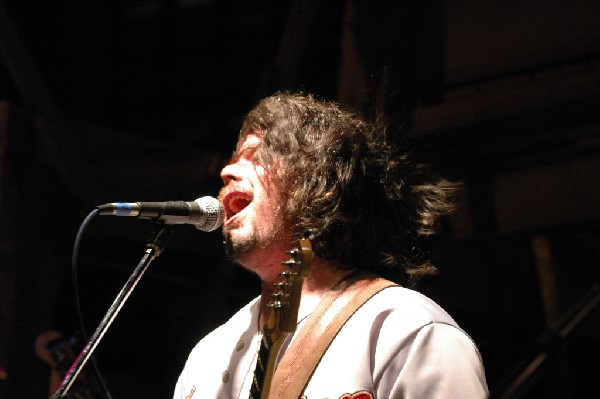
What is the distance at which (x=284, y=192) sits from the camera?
8.49ft

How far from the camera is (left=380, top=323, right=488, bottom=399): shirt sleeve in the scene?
78.0 inches

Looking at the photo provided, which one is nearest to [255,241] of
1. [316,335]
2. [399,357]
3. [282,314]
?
[316,335]

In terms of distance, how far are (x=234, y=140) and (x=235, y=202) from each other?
183cm

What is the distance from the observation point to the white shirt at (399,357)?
2.00 m

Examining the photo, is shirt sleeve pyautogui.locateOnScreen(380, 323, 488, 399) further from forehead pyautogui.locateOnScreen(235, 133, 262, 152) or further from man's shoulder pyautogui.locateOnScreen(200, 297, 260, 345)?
forehead pyautogui.locateOnScreen(235, 133, 262, 152)

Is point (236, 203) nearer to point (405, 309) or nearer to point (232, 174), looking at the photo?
point (232, 174)

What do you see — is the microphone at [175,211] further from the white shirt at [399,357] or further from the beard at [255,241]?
the white shirt at [399,357]

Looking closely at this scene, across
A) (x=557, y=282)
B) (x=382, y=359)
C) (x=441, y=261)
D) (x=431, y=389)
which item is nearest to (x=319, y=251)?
(x=382, y=359)

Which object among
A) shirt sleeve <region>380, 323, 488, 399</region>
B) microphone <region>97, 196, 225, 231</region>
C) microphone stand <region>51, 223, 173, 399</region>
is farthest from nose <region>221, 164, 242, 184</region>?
shirt sleeve <region>380, 323, 488, 399</region>

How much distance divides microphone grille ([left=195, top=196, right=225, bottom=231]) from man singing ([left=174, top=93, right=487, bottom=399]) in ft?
0.47

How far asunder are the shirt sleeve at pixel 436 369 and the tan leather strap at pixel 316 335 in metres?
0.22

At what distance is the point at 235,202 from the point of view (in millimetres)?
2549

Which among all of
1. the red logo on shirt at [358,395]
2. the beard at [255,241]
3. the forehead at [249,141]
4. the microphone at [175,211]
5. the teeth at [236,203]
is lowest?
the red logo on shirt at [358,395]

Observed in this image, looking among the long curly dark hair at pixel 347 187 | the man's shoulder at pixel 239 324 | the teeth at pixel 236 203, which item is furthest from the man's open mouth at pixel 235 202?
the man's shoulder at pixel 239 324
